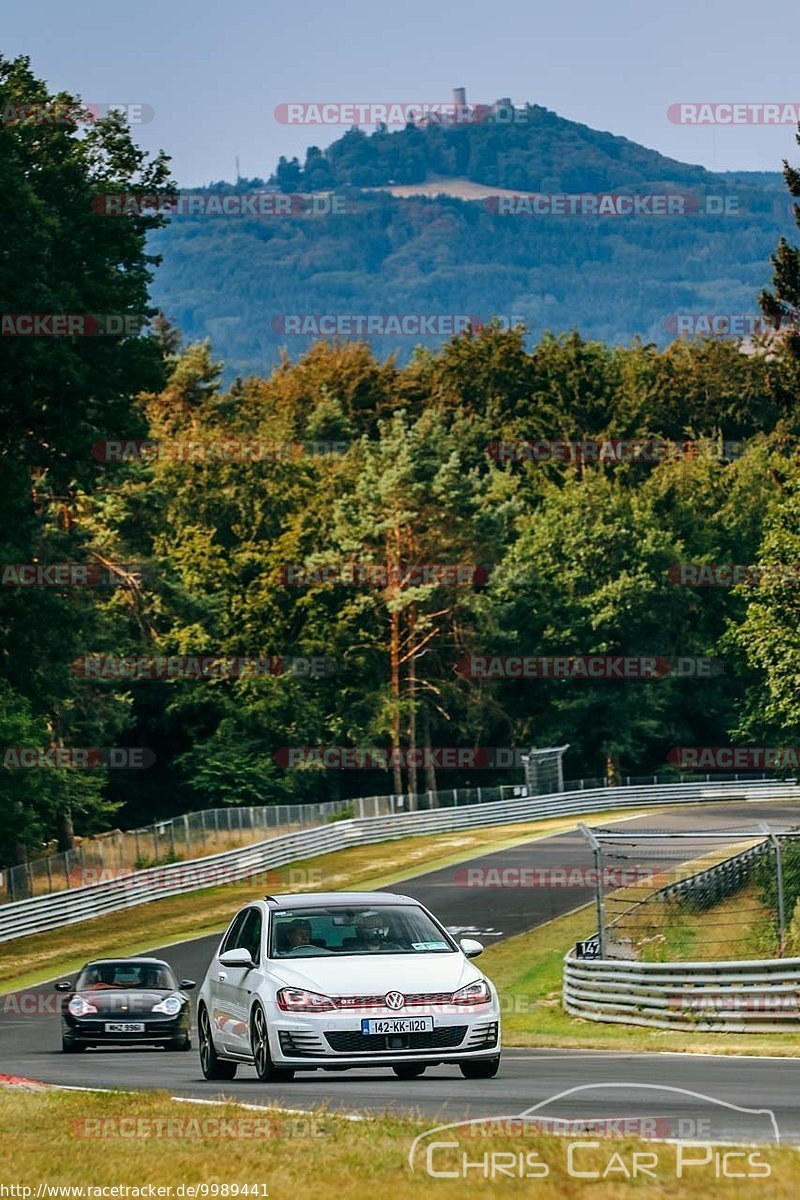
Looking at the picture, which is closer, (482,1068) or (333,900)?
(482,1068)

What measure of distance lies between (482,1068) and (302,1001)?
1.59 m

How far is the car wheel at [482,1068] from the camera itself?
51.5ft

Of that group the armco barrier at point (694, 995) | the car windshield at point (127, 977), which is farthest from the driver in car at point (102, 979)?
the armco barrier at point (694, 995)

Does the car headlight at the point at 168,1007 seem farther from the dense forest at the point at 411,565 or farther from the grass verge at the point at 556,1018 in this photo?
the dense forest at the point at 411,565

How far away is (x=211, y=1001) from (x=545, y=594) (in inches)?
3106

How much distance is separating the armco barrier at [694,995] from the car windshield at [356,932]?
271 inches

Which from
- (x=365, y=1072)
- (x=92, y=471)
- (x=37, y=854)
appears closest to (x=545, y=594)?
(x=37, y=854)

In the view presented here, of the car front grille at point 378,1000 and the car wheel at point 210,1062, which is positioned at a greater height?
the car front grille at point 378,1000

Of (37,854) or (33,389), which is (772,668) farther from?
(37,854)

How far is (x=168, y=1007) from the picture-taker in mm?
24297

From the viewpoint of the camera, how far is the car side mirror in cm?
1623

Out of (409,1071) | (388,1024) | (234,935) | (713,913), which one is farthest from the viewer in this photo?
(713,913)

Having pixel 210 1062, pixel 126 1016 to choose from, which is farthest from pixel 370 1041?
pixel 126 1016

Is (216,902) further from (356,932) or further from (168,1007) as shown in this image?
(356,932)
